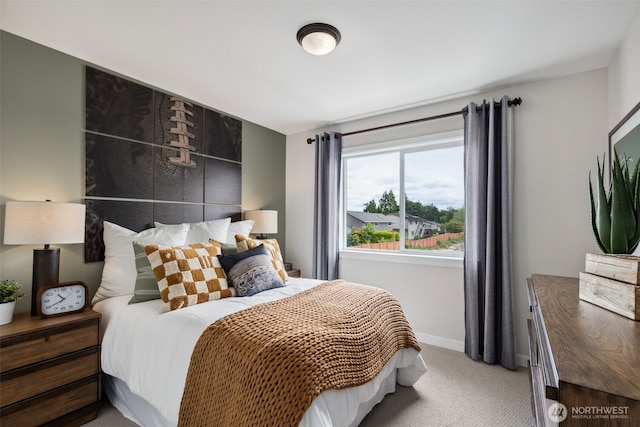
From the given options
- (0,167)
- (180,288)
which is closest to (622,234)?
(180,288)

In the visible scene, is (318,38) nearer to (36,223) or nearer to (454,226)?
(36,223)

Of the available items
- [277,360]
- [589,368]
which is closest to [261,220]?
[277,360]

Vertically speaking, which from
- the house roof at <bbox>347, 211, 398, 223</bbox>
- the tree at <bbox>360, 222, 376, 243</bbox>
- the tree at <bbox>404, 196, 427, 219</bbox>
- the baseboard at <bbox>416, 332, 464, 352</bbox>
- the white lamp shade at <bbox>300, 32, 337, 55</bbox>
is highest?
the white lamp shade at <bbox>300, 32, 337, 55</bbox>

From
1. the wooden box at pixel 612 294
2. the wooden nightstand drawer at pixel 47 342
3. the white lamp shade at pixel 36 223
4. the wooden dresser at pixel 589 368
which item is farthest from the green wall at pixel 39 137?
the wooden box at pixel 612 294

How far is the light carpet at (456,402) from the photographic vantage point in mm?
1898

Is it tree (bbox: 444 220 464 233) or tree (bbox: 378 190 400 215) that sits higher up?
tree (bbox: 378 190 400 215)

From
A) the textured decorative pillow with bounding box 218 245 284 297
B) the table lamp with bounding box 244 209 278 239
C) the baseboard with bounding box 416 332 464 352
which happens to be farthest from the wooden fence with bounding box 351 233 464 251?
the textured decorative pillow with bounding box 218 245 284 297

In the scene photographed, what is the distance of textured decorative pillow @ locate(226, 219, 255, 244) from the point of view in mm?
3019

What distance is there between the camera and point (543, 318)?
45.8 inches

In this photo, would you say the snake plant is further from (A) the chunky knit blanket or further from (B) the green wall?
(B) the green wall

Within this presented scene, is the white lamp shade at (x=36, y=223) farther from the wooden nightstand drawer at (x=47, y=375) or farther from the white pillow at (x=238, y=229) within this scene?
the white pillow at (x=238, y=229)

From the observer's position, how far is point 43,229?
181 cm

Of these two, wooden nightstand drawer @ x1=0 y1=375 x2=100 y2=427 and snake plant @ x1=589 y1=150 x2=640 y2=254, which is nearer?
snake plant @ x1=589 y1=150 x2=640 y2=254

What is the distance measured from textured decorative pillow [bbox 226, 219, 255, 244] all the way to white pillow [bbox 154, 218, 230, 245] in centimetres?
6
